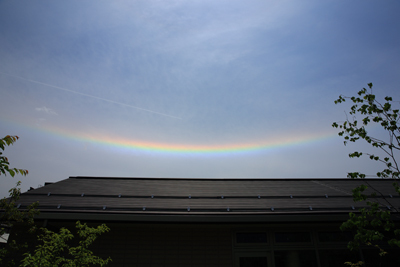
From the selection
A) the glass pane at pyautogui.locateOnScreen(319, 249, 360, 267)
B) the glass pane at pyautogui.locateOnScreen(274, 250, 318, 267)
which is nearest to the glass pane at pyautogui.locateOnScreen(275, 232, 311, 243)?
the glass pane at pyautogui.locateOnScreen(274, 250, 318, 267)

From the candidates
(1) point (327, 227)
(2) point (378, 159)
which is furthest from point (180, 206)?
(2) point (378, 159)

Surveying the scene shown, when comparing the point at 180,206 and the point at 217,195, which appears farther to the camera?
the point at 217,195

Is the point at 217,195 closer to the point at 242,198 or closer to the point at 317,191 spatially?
the point at 242,198

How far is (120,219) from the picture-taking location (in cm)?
682

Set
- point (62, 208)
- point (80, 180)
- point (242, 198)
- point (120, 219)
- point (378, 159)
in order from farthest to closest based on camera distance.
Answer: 1. point (80, 180)
2. point (242, 198)
3. point (62, 208)
4. point (120, 219)
5. point (378, 159)

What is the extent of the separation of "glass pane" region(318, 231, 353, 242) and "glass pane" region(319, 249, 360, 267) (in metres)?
0.30

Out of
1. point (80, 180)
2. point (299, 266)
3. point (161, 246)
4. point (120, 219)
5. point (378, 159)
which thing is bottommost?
point (299, 266)

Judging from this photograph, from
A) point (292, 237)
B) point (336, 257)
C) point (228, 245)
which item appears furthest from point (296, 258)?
point (228, 245)

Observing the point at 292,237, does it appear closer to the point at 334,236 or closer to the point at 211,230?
the point at 334,236

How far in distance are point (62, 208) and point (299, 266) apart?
699 cm

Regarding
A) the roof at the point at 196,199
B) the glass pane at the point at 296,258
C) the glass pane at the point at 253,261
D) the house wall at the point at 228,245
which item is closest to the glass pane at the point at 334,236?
the house wall at the point at 228,245

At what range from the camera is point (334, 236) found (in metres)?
7.63

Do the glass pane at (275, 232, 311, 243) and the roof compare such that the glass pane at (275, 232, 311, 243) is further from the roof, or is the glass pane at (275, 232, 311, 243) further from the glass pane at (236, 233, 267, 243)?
the roof

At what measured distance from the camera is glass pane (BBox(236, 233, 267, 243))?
7.53 meters
